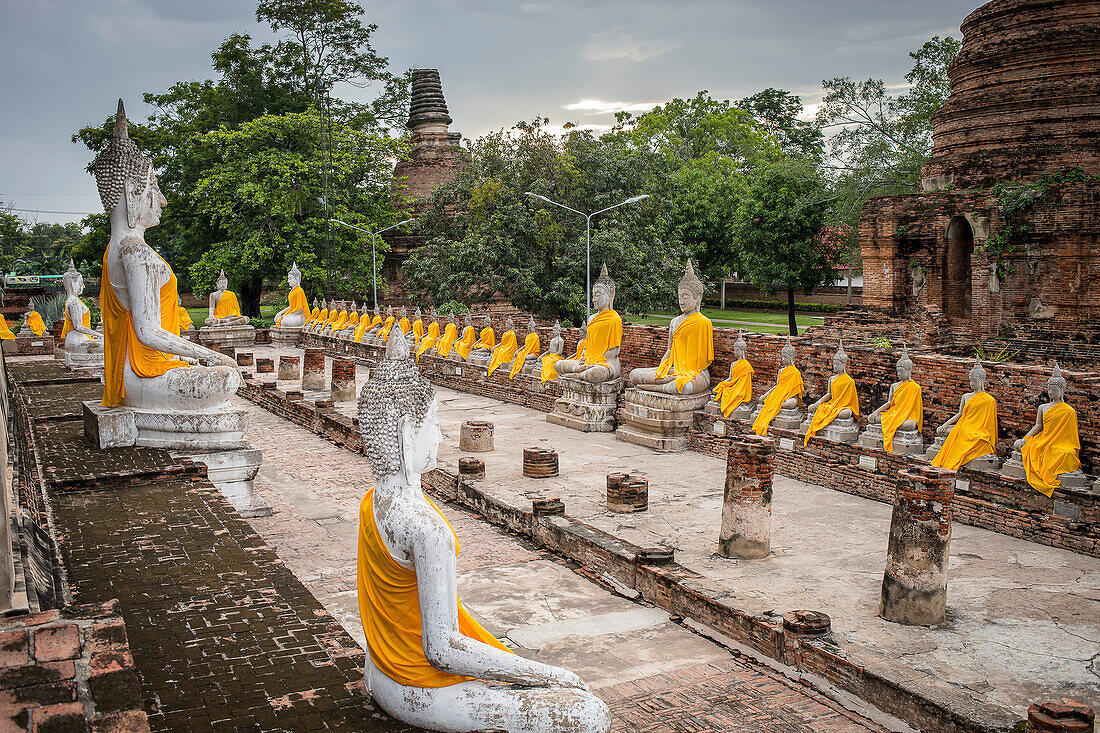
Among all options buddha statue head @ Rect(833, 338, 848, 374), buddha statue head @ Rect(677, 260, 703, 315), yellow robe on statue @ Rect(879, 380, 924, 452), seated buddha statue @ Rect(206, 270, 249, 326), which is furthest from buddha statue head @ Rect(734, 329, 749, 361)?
seated buddha statue @ Rect(206, 270, 249, 326)

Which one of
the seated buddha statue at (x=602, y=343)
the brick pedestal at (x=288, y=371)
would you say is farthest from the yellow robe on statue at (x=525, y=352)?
the brick pedestal at (x=288, y=371)

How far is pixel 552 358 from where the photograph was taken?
15.2 m

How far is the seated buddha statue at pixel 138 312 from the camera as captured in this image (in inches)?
301

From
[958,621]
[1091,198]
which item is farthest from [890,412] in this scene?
[1091,198]

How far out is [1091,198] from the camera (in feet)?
51.2

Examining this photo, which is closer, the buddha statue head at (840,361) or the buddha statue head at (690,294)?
the buddha statue head at (840,361)

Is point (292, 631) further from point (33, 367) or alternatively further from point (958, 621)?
point (33, 367)

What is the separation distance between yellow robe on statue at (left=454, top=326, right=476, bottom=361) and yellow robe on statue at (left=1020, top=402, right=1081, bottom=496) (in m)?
11.9

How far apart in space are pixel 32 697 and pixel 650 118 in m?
48.9

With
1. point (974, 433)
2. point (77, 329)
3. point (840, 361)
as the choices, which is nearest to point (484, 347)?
point (77, 329)

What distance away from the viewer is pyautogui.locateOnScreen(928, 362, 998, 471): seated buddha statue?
8852 mm

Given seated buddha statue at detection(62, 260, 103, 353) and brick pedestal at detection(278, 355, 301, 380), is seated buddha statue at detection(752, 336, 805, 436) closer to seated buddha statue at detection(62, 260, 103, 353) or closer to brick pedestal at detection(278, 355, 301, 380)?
seated buddha statue at detection(62, 260, 103, 353)

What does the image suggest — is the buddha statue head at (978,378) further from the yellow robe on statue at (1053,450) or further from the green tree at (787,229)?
the green tree at (787,229)

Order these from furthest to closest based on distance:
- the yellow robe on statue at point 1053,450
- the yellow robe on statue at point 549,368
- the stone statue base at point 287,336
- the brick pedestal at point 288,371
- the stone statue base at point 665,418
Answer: the stone statue base at point 287,336, the brick pedestal at point 288,371, the yellow robe on statue at point 549,368, the stone statue base at point 665,418, the yellow robe on statue at point 1053,450
